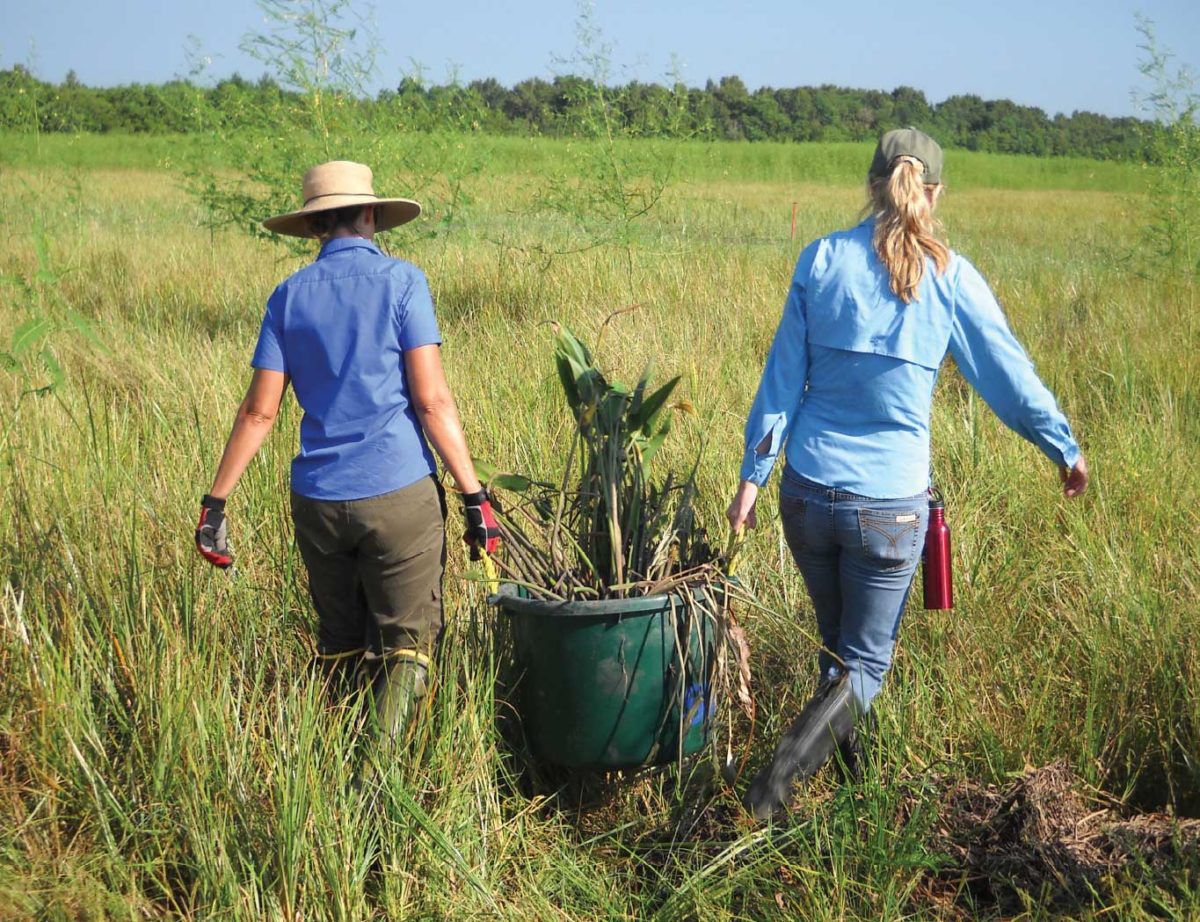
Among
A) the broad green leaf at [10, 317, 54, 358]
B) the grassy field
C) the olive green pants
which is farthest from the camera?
the broad green leaf at [10, 317, 54, 358]

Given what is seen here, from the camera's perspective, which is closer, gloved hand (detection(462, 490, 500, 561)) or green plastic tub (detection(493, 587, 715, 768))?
green plastic tub (detection(493, 587, 715, 768))

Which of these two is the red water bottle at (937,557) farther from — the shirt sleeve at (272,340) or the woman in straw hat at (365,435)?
the shirt sleeve at (272,340)

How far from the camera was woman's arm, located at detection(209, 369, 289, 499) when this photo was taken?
3.17m

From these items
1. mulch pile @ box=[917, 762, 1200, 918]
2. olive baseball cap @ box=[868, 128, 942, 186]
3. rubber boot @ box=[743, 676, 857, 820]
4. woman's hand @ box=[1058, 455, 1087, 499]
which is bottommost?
mulch pile @ box=[917, 762, 1200, 918]

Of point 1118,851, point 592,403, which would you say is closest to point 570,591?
point 592,403

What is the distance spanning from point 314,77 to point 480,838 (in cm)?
705

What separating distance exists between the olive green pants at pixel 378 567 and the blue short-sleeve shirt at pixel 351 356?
0.19 feet

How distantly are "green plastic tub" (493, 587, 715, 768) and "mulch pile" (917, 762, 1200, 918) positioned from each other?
747 millimetres

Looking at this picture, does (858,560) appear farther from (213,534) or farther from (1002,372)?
(213,534)

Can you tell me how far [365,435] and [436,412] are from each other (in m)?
0.21

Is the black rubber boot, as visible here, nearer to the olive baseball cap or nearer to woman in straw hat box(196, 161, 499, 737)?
woman in straw hat box(196, 161, 499, 737)

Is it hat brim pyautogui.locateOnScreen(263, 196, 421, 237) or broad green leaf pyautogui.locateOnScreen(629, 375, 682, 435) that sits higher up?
hat brim pyautogui.locateOnScreen(263, 196, 421, 237)

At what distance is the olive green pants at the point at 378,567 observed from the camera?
3.12 m

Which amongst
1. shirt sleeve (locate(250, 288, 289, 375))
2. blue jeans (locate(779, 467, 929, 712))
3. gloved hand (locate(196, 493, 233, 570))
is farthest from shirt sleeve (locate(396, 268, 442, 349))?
blue jeans (locate(779, 467, 929, 712))
